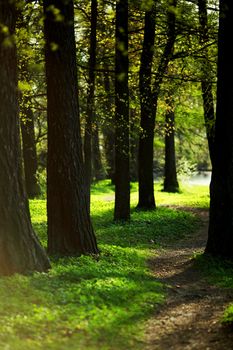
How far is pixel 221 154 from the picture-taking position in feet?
36.8

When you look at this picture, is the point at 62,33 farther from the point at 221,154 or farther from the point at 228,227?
the point at 228,227

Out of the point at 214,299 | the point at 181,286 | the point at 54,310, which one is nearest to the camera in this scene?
the point at 54,310

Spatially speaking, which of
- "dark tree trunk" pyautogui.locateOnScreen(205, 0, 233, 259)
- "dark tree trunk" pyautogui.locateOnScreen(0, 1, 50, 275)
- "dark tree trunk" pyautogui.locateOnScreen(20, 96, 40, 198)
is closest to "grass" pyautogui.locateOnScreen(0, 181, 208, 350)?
"dark tree trunk" pyautogui.locateOnScreen(0, 1, 50, 275)

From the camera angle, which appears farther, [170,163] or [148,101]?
[170,163]

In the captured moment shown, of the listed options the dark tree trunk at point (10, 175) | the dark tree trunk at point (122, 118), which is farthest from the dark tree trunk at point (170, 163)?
the dark tree trunk at point (10, 175)

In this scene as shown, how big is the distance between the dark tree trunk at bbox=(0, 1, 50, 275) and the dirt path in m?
2.49

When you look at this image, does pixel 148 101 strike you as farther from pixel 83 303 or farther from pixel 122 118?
pixel 83 303

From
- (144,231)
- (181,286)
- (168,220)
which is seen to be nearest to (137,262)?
(181,286)

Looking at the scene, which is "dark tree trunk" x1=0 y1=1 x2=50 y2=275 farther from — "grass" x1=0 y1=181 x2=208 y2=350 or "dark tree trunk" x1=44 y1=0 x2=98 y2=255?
"dark tree trunk" x1=44 y1=0 x2=98 y2=255

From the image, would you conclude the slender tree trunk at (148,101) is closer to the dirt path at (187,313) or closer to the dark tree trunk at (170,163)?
the dirt path at (187,313)

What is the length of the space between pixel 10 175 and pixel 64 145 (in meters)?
2.29

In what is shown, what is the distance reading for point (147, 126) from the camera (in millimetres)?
19438

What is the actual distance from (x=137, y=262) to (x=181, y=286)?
77.2 inches

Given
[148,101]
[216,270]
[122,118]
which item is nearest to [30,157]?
[148,101]
